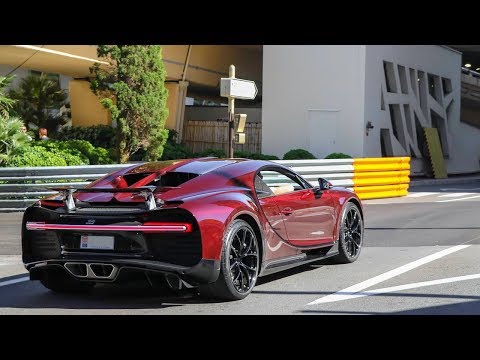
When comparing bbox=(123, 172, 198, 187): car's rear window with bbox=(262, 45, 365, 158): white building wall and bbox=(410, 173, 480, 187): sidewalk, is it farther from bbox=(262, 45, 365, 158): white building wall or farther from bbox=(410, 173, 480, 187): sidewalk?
bbox=(410, 173, 480, 187): sidewalk

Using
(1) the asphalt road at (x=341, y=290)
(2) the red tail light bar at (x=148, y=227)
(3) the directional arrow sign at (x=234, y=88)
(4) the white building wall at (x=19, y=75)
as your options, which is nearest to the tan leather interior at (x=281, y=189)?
(1) the asphalt road at (x=341, y=290)

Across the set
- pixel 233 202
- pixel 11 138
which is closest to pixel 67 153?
pixel 11 138

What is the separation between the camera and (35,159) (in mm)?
16734

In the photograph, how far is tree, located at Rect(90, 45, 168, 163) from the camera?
2014 cm

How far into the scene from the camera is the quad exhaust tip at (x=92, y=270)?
675 cm

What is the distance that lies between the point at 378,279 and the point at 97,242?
3132mm

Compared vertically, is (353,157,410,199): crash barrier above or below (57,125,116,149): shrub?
below

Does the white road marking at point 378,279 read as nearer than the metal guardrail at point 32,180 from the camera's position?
Yes

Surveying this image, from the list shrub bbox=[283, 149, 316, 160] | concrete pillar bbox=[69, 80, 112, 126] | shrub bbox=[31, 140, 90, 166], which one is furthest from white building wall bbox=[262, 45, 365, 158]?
shrub bbox=[31, 140, 90, 166]

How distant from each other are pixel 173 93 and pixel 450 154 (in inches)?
567

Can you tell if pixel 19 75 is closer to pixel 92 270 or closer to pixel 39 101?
pixel 39 101

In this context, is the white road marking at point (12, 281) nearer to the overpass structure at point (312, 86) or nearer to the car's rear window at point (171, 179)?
the car's rear window at point (171, 179)
